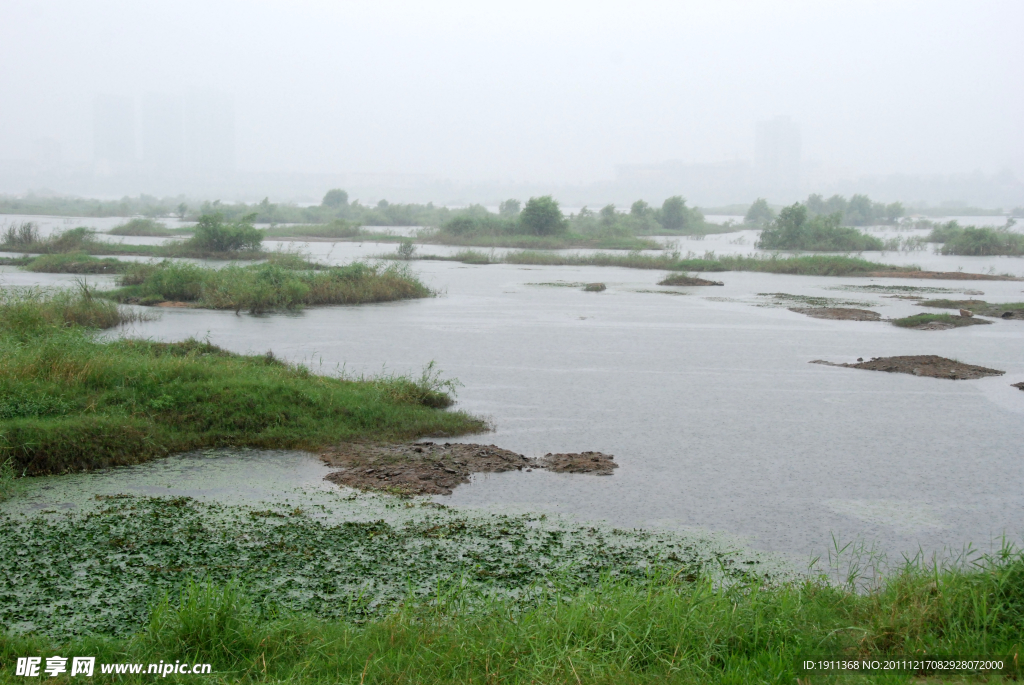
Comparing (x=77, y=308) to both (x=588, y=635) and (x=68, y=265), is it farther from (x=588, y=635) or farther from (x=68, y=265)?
(x=588, y=635)

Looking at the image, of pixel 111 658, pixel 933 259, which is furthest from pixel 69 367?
pixel 933 259

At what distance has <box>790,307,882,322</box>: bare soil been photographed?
76.4ft

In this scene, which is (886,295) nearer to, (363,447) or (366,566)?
(363,447)

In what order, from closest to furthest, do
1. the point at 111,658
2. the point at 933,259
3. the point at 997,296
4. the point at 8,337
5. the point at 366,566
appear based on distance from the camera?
the point at 111,658 < the point at 366,566 < the point at 8,337 < the point at 997,296 < the point at 933,259

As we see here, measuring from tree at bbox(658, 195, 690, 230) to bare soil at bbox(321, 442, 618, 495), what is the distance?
75478 millimetres

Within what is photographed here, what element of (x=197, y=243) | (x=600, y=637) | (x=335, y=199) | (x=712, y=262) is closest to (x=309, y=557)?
(x=600, y=637)

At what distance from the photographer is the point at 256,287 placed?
896 inches

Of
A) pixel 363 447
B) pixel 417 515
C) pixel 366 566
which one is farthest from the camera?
pixel 363 447

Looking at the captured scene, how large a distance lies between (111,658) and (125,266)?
27.6m

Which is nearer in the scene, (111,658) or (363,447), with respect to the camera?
(111,658)

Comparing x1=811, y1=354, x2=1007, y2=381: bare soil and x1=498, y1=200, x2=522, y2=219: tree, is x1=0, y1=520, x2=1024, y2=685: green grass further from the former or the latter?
x1=498, y1=200, x2=522, y2=219: tree

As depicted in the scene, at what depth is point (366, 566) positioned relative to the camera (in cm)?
615

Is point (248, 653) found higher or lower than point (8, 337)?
lower

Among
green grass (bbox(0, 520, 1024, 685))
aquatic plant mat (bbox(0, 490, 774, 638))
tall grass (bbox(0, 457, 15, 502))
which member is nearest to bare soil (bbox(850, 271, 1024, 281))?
aquatic plant mat (bbox(0, 490, 774, 638))
